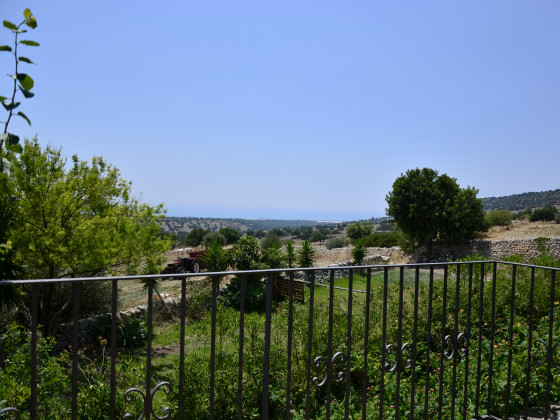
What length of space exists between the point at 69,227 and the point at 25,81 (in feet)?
23.9

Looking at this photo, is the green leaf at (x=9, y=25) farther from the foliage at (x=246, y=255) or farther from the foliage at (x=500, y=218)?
the foliage at (x=500, y=218)

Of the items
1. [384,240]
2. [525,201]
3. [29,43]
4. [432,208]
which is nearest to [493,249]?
[432,208]

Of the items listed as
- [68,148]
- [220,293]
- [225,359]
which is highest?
[68,148]

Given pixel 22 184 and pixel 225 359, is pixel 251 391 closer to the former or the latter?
pixel 225 359

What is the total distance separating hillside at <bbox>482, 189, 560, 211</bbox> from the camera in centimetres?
5175

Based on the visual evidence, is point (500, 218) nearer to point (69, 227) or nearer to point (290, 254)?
point (290, 254)

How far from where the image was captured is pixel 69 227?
7426mm

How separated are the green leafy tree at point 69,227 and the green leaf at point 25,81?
6.48 metres

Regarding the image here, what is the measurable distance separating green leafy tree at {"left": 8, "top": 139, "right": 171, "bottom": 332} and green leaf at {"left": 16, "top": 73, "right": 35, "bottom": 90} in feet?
21.3

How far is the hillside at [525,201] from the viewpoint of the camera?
51.8 metres

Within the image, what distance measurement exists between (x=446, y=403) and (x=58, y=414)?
12.3ft

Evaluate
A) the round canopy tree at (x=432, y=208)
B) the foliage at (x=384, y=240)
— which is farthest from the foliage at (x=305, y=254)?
the foliage at (x=384, y=240)

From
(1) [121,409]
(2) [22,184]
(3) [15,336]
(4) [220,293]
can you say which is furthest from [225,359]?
(4) [220,293]

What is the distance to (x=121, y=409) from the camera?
12.6 feet
